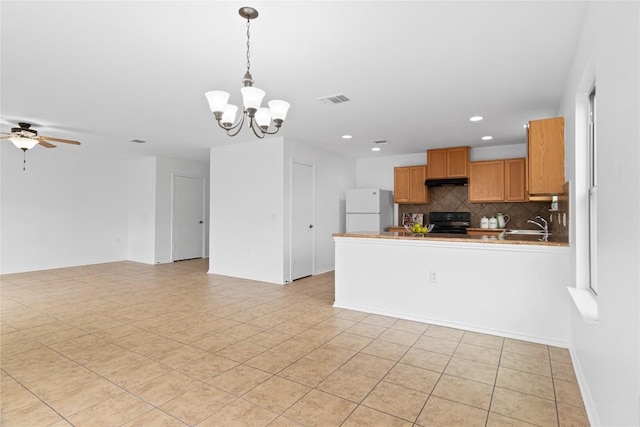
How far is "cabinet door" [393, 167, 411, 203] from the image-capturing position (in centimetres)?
677

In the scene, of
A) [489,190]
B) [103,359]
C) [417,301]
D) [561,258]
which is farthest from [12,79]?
[489,190]

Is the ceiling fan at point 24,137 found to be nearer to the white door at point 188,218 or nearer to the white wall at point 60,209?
the white wall at point 60,209

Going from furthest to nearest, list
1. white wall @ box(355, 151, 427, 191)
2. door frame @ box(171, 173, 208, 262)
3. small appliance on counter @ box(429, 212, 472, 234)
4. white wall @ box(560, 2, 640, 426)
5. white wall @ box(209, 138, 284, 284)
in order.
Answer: door frame @ box(171, 173, 208, 262) → white wall @ box(355, 151, 427, 191) → small appliance on counter @ box(429, 212, 472, 234) → white wall @ box(209, 138, 284, 284) → white wall @ box(560, 2, 640, 426)

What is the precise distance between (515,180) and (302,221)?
12.2ft

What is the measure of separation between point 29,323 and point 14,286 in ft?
7.96

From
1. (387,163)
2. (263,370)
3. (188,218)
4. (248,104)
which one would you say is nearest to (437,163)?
(387,163)

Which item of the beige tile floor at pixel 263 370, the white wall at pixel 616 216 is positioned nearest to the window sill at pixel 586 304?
the white wall at pixel 616 216

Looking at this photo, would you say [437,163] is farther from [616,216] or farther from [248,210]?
[616,216]

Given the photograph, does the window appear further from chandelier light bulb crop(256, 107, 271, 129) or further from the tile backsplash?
the tile backsplash

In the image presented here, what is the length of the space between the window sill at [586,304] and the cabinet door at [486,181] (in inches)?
150

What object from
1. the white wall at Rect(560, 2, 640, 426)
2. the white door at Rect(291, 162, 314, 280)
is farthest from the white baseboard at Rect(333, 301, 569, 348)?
the white door at Rect(291, 162, 314, 280)

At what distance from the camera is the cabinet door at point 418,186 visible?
6.62 m

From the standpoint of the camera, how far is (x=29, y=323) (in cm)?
359

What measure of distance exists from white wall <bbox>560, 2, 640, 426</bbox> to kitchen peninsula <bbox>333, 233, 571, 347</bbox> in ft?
3.39
